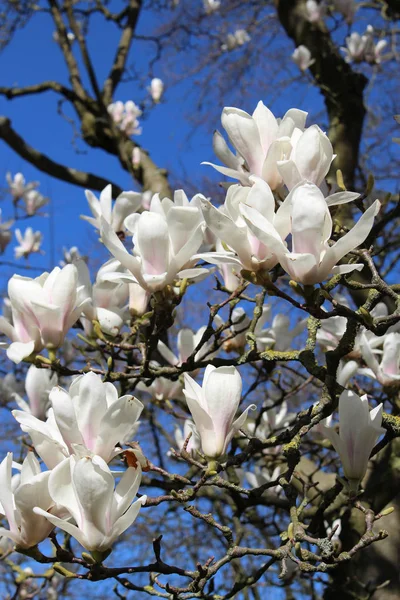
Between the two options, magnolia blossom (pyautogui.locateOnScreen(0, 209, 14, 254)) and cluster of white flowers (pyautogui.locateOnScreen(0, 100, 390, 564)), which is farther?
magnolia blossom (pyautogui.locateOnScreen(0, 209, 14, 254))

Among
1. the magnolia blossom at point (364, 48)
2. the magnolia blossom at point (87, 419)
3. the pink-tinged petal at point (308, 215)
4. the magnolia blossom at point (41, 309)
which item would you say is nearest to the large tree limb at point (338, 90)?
the magnolia blossom at point (364, 48)

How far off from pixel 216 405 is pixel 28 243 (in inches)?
104

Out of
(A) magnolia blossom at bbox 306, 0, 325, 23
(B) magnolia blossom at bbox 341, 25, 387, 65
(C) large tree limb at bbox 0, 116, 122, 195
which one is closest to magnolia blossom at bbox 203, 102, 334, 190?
(C) large tree limb at bbox 0, 116, 122, 195

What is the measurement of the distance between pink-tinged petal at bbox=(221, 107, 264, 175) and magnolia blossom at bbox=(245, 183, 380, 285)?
8.2 inches

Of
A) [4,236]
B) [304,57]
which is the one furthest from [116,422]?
[304,57]

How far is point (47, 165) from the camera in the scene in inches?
129

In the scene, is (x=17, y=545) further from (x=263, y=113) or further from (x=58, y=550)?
(x=263, y=113)

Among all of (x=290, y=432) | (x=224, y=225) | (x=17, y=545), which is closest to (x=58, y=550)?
(x=17, y=545)

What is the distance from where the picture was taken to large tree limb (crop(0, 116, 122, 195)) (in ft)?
10.4

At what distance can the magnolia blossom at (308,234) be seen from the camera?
739 millimetres

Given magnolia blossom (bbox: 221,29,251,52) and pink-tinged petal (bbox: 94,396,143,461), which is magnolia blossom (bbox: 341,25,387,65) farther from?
pink-tinged petal (bbox: 94,396,143,461)

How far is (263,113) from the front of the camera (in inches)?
37.3

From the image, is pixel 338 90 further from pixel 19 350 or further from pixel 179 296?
pixel 19 350

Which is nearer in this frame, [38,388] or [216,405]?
[216,405]
